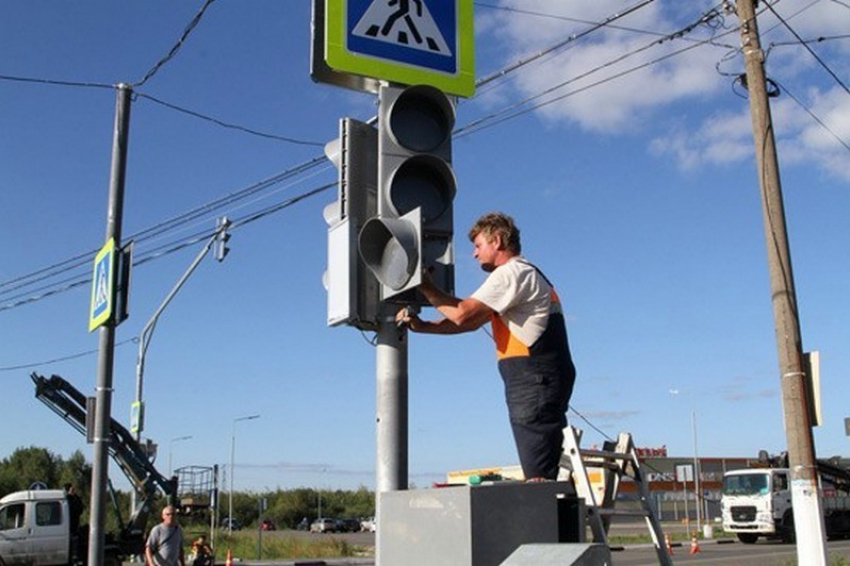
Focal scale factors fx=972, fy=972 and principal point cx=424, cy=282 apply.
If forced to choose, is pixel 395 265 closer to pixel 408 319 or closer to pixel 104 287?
pixel 408 319

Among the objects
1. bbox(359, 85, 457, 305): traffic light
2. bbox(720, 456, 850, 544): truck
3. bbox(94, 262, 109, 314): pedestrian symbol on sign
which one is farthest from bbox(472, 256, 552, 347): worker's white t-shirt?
bbox(720, 456, 850, 544): truck

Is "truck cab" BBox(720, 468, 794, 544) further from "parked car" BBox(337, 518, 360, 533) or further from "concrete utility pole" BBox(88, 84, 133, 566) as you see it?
"parked car" BBox(337, 518, 360, 533)

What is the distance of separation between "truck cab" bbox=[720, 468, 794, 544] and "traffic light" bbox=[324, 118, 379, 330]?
32017mm

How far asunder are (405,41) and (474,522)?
10.0 feet

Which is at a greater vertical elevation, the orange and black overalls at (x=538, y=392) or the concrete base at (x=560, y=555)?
the orange and black overalls at (x=538, y=392)

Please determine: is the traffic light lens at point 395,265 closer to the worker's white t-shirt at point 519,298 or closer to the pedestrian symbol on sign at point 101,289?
the worker's white t-shirt at point 519,298

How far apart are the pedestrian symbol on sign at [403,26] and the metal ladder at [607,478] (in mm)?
2464

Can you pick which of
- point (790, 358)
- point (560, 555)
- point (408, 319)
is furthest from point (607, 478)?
point (790, 358)

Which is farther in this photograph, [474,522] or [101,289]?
[101,289]

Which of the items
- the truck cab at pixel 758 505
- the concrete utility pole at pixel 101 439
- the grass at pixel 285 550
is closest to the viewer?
the concrete utility pole at pixel 101 439

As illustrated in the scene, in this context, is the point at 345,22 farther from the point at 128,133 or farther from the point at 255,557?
the point at 255,557

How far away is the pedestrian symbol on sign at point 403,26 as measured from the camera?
538cm

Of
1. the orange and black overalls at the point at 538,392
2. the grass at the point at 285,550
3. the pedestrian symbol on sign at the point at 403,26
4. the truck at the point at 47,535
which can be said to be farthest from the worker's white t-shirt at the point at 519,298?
the grass at the point at 285,550

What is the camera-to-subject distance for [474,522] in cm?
335
